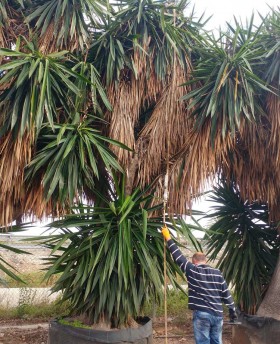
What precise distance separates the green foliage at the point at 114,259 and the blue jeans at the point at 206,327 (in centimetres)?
84

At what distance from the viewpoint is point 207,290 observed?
494 centimetres

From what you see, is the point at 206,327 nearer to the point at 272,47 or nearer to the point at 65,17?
the point at 272,47

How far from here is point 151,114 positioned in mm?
6598

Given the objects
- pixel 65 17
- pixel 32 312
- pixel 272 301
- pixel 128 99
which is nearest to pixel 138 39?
pixel 128 99

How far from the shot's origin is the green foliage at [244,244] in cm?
745

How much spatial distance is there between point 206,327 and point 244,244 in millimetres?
2861

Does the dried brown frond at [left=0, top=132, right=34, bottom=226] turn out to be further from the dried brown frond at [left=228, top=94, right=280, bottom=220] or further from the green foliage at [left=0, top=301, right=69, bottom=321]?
the green foliage at [left=0, top=301, right=69, bottom=321]

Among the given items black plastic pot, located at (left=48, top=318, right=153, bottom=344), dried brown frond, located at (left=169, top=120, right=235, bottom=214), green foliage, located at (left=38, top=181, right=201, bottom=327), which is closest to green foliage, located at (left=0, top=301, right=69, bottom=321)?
black plastic pot, located at (left=48, top=318, right=153, bottom=344)

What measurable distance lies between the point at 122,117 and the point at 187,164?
0.98m

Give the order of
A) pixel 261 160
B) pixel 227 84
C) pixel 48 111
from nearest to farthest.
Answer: pixel 48 111
pixel 227 84
pixel 261 160

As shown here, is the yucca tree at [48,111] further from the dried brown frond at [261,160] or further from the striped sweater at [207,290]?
the dried brown frond at [261,160]

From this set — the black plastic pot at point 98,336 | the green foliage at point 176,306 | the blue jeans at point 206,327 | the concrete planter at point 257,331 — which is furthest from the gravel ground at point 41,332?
the blue jeans at point 206,327

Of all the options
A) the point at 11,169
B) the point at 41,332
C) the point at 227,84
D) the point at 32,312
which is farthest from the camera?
the point at 32,312

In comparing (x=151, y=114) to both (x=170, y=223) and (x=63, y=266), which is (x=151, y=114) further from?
(x=63, y=266)
